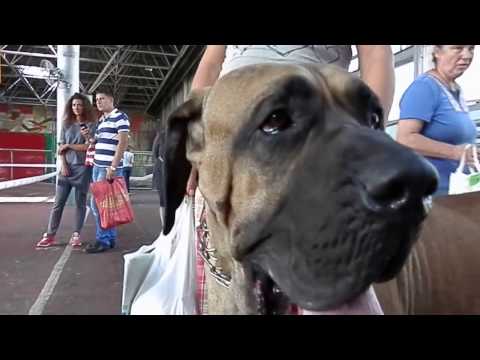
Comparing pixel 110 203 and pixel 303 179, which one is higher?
pixel 303 179

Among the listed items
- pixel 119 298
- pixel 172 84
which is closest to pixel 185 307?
pixel 119 298

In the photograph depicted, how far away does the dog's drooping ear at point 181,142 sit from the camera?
1.52 meters

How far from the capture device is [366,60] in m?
1.76

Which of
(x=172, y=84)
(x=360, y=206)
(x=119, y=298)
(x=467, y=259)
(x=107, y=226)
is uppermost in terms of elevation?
(x=172, y=84)

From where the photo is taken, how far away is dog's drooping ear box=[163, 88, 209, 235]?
1518mm

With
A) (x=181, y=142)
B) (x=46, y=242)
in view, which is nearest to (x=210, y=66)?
(x=181, y=142)

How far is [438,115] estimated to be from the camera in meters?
2.29

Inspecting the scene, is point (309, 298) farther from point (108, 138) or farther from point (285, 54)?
point (108, 138)

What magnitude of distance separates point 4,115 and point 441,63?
2925 cm

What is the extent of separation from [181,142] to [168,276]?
0.88 meters

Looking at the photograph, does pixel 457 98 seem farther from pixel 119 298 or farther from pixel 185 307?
pixel 119 298

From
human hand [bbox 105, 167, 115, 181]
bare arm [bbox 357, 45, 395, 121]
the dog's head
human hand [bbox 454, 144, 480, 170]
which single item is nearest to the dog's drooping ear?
the dog's head

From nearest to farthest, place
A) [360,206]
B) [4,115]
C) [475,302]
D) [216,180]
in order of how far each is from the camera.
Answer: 1. [360,206]
2. [216,180]
3. [475,302]
4. [4,115]

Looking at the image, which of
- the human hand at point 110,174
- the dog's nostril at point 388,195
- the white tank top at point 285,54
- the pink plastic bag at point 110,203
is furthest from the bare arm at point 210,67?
the human hand at point 110,174
